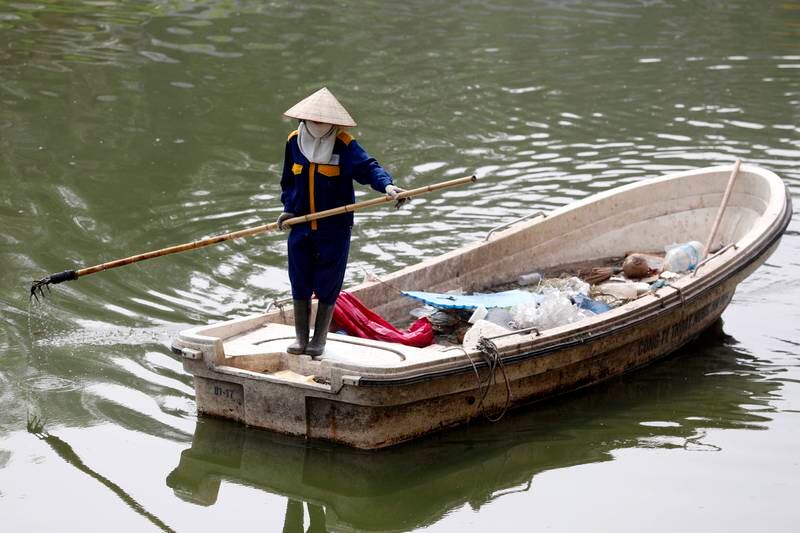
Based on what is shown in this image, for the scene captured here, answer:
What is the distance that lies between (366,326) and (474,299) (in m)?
0.95

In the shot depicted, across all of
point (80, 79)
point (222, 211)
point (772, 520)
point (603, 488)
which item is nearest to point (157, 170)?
point (222, 211)

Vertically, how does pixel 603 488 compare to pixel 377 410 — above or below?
below

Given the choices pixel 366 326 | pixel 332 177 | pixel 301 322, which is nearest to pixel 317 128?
pixel 332 177

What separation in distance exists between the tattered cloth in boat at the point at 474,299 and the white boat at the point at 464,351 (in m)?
0.31

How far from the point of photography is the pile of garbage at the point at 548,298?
7.96 metres

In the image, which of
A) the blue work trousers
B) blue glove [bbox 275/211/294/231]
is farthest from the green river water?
blue glove [bbox 275/211/294/231]

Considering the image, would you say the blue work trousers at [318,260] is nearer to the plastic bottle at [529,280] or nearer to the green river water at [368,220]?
the green river water at [368,220]

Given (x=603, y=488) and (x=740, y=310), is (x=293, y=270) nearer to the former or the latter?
(x=603, y=488)

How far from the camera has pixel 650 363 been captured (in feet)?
28.1

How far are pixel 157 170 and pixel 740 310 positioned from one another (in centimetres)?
646

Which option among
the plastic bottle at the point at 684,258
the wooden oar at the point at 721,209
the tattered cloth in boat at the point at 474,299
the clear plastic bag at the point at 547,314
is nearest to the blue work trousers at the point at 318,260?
the tattered cloth in boat at the point at 474,299

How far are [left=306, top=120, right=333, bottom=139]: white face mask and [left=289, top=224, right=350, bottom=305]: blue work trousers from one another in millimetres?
550

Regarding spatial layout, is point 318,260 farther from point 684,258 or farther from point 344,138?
point 684,258

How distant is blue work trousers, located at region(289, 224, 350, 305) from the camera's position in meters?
7.13
